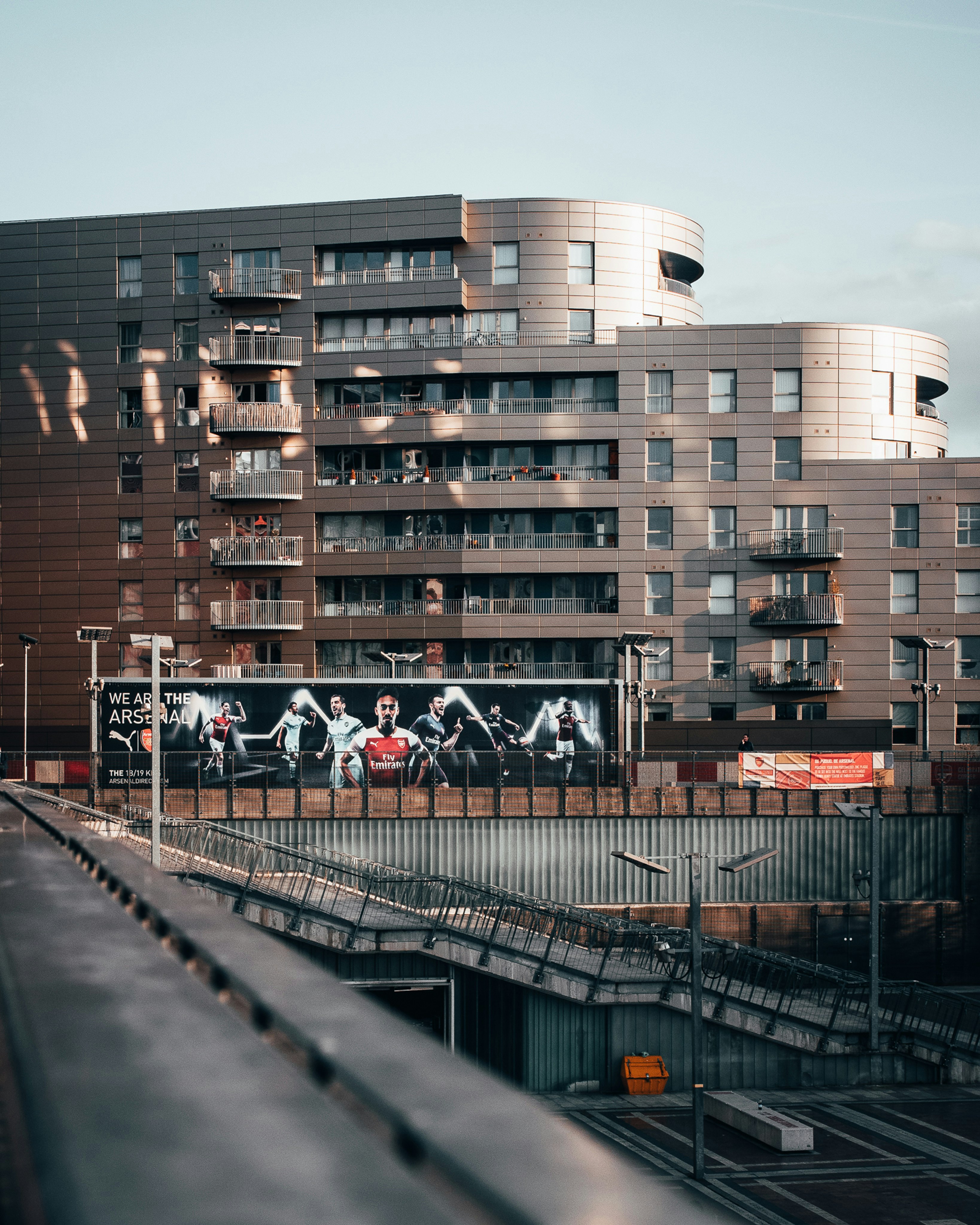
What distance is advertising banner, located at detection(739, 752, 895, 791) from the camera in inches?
1495

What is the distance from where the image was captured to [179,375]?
2274 inches

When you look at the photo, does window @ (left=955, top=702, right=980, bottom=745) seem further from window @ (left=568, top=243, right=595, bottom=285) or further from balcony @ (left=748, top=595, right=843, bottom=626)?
window @ (left=568, top=243, right=595, bottom=285)

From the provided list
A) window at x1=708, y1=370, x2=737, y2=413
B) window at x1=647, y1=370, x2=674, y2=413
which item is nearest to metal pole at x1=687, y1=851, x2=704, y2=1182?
window at x1=647, y1=370, x2=674, y2=413

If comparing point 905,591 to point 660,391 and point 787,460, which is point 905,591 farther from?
point 660,391

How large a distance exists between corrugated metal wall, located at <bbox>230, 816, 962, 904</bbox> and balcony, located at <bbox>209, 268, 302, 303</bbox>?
29.9 metres

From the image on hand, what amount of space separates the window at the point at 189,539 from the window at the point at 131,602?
2746mm

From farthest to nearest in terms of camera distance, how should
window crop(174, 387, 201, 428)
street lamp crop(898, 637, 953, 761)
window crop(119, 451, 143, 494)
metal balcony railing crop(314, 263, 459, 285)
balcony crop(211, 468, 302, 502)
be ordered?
window crop(119, 451, 143, 494), window crop(174, 387, 201, 428), metal balcony railing crop(314, 263, 459, 285), balcony crop(211, 468, 302, 502), street lamp crop(898, 637, 953, 761)

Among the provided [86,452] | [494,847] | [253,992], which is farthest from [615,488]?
[253,992]

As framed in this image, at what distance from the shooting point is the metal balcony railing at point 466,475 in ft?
183

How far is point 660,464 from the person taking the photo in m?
54.8

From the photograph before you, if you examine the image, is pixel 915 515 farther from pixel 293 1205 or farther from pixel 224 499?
pixel 293 1205

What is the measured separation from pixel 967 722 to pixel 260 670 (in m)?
33.9


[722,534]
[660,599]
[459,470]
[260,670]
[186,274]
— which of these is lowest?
[260,670]

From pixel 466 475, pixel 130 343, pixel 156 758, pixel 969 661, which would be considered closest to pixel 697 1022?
pixel 156 758
